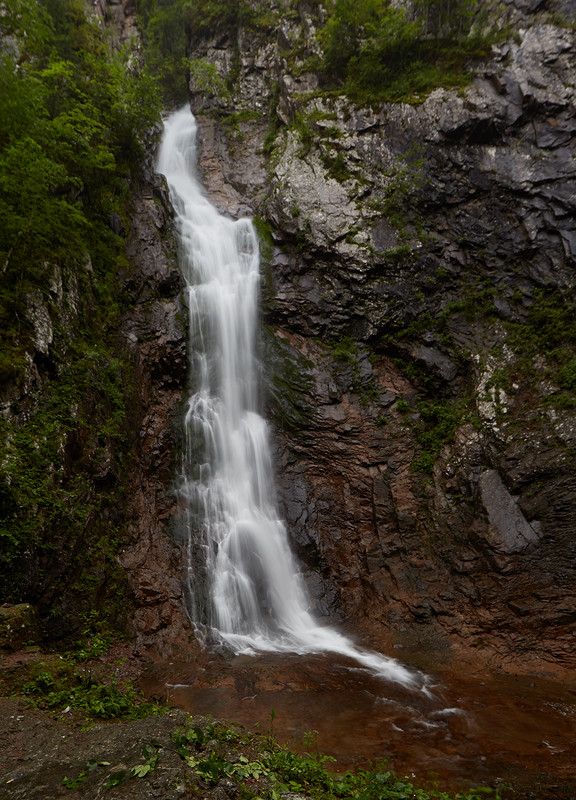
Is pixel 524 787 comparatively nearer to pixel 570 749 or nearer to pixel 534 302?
pixel 570 749

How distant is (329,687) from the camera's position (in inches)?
319

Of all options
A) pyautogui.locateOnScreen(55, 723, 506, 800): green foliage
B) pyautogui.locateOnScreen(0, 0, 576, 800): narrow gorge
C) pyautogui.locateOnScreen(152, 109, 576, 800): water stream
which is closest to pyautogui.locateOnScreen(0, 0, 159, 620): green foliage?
pyautogui.locateOnScreen(0, 0, 576, 800): narrow gorge

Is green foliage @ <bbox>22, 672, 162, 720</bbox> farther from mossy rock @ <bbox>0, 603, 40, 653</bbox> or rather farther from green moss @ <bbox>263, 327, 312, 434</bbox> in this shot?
green moss @ <bbox>263, 327, 312, 434</bbox>

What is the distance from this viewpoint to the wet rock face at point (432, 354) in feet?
33.9

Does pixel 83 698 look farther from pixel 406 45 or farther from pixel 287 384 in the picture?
pixel 406 45

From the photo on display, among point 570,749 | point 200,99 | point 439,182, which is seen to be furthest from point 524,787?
point 200,99

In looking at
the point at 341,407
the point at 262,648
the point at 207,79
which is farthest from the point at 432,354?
the point at 207,79

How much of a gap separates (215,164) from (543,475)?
60.7ft

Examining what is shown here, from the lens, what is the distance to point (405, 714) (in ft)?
24.1

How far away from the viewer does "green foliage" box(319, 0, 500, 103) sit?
15.6 m

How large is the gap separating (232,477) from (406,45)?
16.3m

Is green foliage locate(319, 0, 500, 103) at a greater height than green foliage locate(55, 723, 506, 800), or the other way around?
green foliage locate(319, 0, 500, 103)

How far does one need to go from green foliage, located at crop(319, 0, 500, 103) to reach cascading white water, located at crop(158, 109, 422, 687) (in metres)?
7.20

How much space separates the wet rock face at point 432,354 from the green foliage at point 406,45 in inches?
34.6
